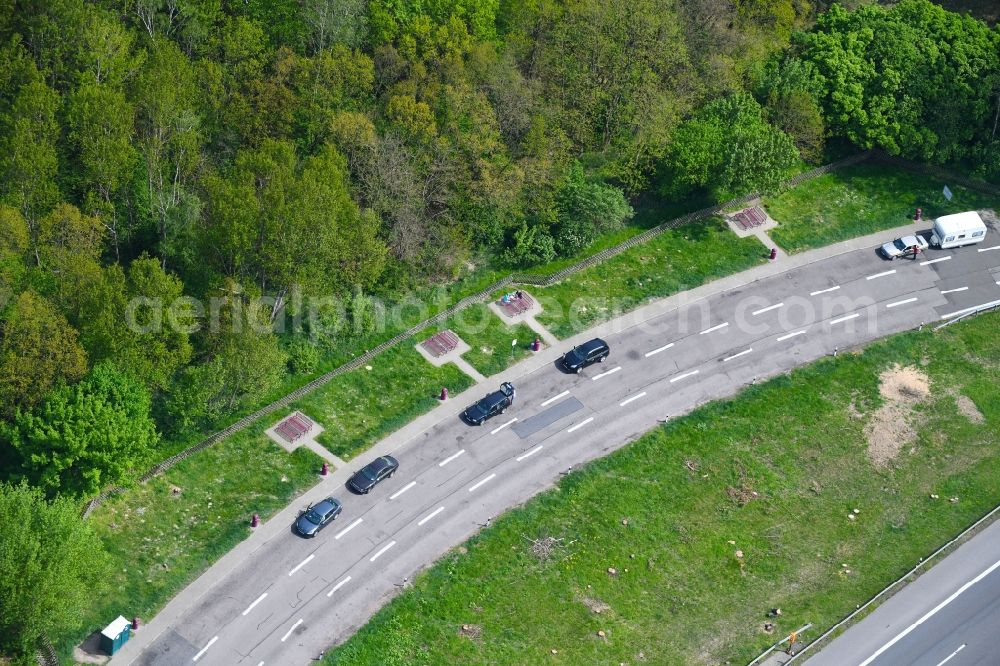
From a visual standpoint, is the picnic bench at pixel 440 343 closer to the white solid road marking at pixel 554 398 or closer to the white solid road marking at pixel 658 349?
the white solid road marking at pixel 554 398

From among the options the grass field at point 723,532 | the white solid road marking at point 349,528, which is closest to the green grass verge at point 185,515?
the white solid road marking at point 349,528

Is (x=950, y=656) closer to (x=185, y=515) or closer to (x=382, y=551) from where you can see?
(x=382, y=551)

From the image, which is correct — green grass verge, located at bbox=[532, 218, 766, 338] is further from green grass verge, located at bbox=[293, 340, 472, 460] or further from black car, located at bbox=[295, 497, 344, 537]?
black car, located at bbox=[295, 497, 344, 537]

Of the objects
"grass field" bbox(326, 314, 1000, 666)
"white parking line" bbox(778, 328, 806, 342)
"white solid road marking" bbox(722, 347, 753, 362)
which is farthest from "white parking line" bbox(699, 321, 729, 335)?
"grass field" bbox(326, 314, 1000, 666)

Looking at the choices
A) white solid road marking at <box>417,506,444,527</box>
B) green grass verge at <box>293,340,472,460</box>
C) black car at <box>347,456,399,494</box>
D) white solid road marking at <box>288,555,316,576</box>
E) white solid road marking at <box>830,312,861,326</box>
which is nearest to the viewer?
white solid road marking at <box>288,555,316,576</box>

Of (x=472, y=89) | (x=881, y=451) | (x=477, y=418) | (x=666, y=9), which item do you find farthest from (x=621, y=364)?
(x=666, y=9)

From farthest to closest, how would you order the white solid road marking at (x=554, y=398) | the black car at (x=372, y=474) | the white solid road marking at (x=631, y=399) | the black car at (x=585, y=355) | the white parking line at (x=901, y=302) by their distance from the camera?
1. the white parking line at (x=901, y=302)
2. the black car at (x=585, y=355)
3. the white solid road marking at (x=631, y=399)
4. the white solid road marking at (x=554, y=398)
5. the black car at (x=372, y=474)

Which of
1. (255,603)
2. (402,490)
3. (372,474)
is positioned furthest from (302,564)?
(402,490)
